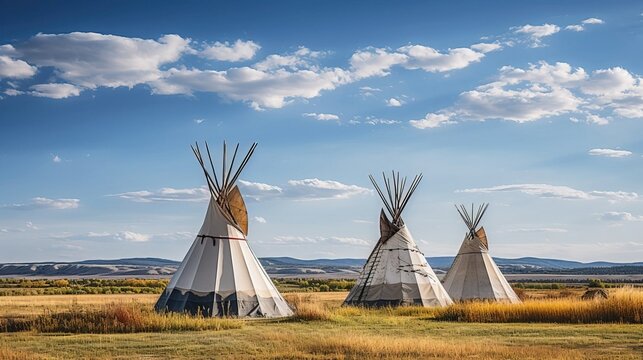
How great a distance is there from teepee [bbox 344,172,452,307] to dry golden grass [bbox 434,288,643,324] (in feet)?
14.4

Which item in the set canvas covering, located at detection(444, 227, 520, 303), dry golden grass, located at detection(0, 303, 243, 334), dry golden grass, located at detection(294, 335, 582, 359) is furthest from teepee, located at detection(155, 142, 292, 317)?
canvas covering, located at detection(444, 227, 520, 303)

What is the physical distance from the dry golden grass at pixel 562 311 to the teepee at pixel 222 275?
5024mm

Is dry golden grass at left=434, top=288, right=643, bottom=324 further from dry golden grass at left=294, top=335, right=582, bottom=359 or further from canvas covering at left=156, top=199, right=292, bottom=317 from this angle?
dry golden grass at left=294, top=335, right=582, bottom=359

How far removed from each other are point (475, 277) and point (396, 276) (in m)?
5.53

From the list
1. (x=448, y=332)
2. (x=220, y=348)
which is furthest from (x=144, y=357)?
(x=448, y=332)

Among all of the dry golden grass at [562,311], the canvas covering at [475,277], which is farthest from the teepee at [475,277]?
the dry golden grass at [562,311]

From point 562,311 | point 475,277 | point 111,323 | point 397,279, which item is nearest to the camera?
point 111,323

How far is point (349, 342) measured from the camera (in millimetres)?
13867

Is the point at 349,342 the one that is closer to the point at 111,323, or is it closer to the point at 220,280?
the point at 111,323

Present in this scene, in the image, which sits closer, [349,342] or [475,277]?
[349,342]

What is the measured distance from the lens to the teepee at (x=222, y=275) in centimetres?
2175

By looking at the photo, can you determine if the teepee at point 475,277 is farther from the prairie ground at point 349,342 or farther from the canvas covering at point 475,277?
the prairie ground at point 349,342

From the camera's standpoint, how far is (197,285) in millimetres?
21938

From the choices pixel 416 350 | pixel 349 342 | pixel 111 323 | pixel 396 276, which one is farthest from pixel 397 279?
pixel 416 350
